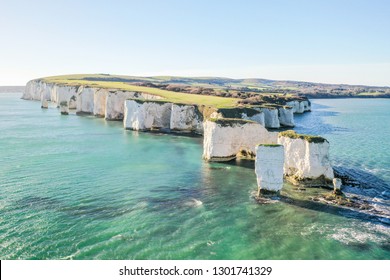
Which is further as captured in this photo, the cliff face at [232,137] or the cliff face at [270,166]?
the cliff face at [232,137]

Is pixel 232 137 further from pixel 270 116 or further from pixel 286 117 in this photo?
pixel 286 117

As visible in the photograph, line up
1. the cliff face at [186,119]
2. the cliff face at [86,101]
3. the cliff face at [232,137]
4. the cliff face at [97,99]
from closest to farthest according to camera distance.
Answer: the cliff face at [232,137] → the cliff face at [186,119] → the cliff face at [97,99] → the cliff face at [86,101]

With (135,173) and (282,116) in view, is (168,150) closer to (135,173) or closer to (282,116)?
(135,173)

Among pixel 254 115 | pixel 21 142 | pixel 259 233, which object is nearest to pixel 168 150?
pixel 254 115

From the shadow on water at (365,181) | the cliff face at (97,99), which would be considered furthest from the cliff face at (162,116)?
the shadow on water at (365,181)

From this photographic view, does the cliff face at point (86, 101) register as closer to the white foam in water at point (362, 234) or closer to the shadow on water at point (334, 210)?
the shadow on water at point (334, 210)

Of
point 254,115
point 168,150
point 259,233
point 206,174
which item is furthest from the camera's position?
point 254,115

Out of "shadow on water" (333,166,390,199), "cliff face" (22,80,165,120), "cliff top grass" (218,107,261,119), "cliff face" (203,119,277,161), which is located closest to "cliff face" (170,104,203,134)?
"cliff top grass" (218,107,261,119)
